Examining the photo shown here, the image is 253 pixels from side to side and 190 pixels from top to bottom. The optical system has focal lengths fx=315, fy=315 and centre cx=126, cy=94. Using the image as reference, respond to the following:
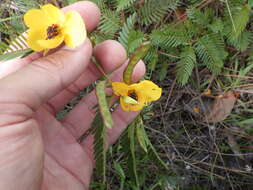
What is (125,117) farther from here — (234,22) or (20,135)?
(234,22)

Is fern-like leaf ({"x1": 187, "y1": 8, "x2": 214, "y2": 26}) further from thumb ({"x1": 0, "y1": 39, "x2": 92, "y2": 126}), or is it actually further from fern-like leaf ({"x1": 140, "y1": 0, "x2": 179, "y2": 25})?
thumb ({"x1": 0, "y1": 39, "x2": 92, "y2": 126})

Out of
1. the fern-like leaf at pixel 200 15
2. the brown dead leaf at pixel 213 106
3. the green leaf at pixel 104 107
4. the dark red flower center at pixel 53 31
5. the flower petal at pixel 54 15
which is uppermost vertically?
the flower petal at pixel 54 15

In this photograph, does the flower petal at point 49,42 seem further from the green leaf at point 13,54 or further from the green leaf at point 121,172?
the green leaf at point 121,172

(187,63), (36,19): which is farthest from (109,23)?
(36,19)

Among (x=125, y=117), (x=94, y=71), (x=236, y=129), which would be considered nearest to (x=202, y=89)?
(x=236, y=129)

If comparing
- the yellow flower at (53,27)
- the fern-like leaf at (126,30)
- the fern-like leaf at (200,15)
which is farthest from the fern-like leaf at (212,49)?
the yellow flower at (53,27)

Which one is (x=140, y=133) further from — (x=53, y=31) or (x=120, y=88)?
(x=53, y=31)
